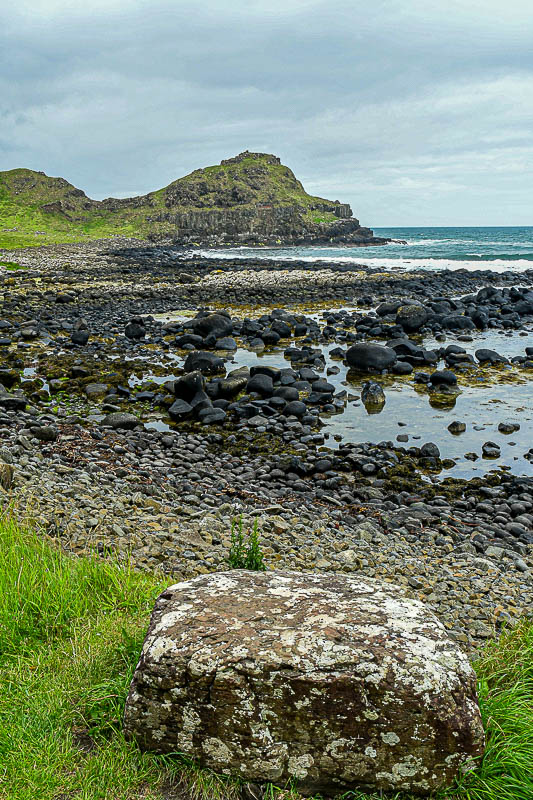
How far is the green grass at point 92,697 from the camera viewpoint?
2.92 m

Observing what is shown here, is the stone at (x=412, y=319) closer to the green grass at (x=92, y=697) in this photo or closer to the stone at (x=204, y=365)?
the stone at (x=204, y=365)

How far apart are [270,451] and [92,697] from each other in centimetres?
746

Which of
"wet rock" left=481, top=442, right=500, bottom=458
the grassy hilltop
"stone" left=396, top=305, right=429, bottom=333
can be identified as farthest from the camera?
the grassy hilltop

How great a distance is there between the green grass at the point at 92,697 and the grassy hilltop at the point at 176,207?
10027 cm

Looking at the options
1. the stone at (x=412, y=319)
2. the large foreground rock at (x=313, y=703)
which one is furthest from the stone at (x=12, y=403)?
the stone at (x=412, y=319)

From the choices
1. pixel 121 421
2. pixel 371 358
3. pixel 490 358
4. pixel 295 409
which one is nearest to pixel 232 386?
pixel 295 409

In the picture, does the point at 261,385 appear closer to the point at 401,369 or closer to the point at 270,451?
the point at 270,451

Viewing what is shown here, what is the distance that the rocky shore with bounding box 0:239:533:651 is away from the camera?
262 inches

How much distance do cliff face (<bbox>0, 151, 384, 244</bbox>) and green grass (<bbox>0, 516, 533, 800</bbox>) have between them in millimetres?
104272

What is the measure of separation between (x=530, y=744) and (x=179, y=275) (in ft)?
133

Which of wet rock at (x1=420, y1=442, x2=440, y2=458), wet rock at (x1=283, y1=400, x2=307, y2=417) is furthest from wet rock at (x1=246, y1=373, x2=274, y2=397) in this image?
wet rock at (x1=420, y1=442, x2=440, y2=458)

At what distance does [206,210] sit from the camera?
126562 mm

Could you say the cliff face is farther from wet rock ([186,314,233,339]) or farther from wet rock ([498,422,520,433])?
wet rock ([498,422,520,433])

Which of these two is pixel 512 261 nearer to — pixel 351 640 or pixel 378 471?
pixel 378 471
